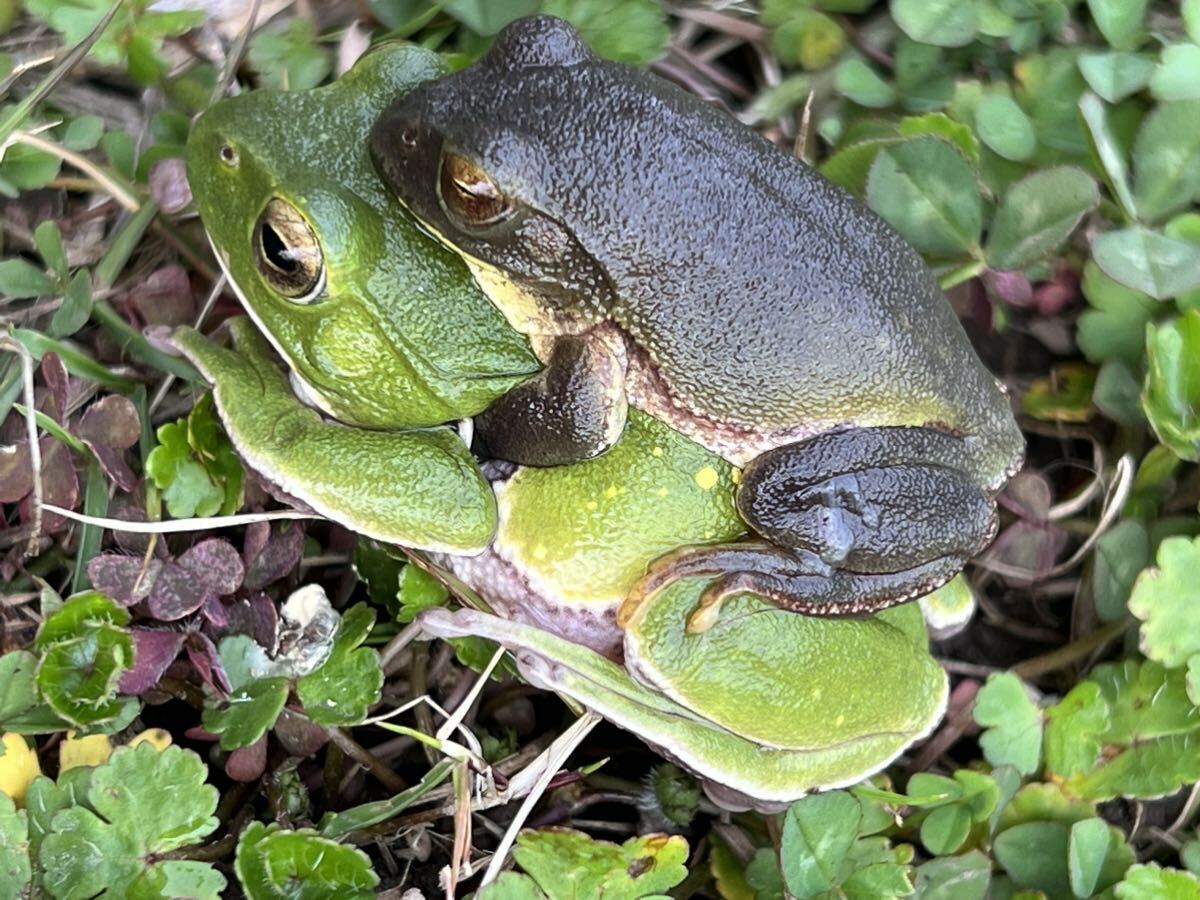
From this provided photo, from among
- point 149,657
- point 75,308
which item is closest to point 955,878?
point 149,657

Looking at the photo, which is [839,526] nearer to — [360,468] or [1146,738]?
[360,468]

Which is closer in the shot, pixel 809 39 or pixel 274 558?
pixel 274 558

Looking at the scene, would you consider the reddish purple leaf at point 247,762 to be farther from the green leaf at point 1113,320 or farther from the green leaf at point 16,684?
the green leaf at point 1113,320

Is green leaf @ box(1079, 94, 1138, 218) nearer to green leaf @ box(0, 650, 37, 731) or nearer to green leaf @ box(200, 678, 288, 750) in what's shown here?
green leaf @ box(200, 678, 288, 750)

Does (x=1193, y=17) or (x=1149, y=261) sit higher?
(x=1193, y=17)

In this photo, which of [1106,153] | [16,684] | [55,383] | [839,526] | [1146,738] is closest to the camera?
[839,526]

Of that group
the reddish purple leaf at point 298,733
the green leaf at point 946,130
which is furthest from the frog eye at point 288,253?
the green leaf at point 946,130

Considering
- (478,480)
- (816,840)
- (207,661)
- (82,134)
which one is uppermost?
(82,134)
